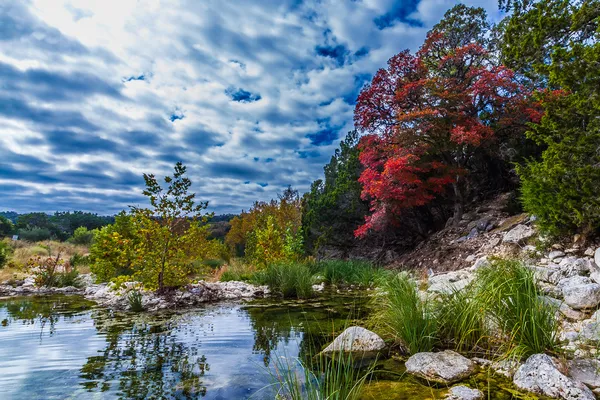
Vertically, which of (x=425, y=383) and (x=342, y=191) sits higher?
(x=342, y=191)

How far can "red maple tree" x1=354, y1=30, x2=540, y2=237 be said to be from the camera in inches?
384

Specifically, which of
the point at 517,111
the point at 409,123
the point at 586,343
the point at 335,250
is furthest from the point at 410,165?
the point at 586,343

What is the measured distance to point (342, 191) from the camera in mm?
13977

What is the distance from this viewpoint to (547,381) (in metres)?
2.30

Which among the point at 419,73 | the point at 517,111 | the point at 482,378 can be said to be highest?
the point at 419,73

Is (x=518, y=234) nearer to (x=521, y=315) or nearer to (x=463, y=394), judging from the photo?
(x=521, y=315)

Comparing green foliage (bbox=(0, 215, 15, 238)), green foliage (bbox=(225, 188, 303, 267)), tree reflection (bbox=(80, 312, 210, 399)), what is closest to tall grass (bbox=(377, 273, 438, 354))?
tree reflection (bbox=(80, 312, 210, 399))

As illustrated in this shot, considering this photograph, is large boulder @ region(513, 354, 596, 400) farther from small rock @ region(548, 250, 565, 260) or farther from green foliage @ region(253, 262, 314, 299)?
green foliage @ region(253, 262, 314, 299)

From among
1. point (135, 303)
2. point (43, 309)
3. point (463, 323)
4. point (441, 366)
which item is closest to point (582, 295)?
point (463, 323)

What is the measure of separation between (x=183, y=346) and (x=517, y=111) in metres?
→ 10.8

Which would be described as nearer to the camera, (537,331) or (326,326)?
(537,331)

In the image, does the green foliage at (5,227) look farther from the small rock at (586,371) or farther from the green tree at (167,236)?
the small rock at (586,371)

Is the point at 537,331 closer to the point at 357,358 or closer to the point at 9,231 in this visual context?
the point at 357,358

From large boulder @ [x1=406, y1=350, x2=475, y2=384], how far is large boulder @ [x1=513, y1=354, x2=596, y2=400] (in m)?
0.37
